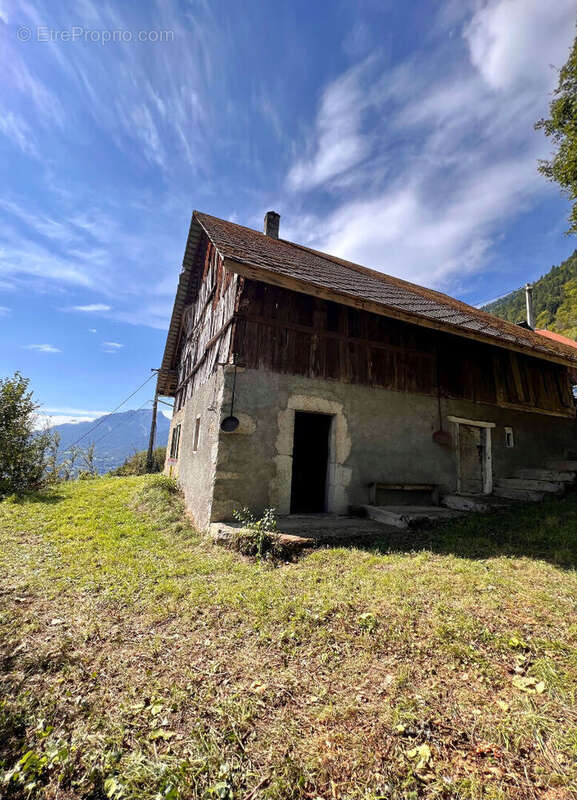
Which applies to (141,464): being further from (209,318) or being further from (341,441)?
(341,441)

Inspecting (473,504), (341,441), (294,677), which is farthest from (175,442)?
(294,677)

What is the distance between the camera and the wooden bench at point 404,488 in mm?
7402

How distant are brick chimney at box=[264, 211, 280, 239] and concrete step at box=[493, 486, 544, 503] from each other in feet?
33.4

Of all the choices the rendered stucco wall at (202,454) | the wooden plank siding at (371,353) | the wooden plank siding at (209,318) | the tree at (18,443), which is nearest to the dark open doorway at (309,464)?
the wooden plank siding at (371,353)

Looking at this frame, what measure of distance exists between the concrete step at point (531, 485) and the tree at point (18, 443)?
14050 millimetres

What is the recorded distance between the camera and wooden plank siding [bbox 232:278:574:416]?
6.84 meters

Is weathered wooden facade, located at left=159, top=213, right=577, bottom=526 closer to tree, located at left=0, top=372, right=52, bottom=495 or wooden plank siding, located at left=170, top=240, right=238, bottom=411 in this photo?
wooden plank siding, located at left=170, top=240, right=238, bottom=411

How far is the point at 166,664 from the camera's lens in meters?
2.93

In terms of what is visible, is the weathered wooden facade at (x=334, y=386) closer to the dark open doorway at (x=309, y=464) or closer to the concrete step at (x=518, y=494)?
the dark open doorway at (x=309, y=464)

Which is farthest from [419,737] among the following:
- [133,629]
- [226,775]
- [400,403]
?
[400,403]

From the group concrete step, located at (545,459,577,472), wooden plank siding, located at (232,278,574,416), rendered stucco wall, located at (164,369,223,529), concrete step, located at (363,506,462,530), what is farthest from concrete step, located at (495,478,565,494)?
rendered stucco wall, located at (164,369,223,529)

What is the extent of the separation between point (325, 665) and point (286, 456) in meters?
3.96

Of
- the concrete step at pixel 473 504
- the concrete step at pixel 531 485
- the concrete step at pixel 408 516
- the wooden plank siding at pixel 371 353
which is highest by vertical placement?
the wooden plank siding at pixel 371 353

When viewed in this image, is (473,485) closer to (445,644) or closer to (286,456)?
(286,456)
